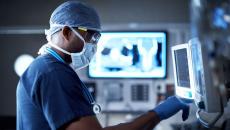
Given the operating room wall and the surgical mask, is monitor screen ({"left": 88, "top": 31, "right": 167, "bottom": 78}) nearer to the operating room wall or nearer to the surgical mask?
the operating room wall

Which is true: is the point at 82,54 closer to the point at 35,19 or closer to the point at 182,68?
the point at 182,68

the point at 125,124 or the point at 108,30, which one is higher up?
the point at 108,30

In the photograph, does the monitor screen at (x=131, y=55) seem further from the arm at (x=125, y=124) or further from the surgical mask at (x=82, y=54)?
the arm at (x=125, y=124)

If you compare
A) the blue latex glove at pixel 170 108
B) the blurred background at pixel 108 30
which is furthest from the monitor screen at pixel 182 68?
the blurred background at pixel 108 30

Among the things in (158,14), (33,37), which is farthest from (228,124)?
(33,37)

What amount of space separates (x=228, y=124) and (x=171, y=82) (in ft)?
5.56

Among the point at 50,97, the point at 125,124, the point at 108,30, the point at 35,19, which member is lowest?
the point at 125,124

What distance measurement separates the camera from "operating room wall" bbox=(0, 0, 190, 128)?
3426 millimetres

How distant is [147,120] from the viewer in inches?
50.6

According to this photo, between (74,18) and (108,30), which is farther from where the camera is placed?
(108,30)

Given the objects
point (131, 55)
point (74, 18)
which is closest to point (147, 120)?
point (74, 18)

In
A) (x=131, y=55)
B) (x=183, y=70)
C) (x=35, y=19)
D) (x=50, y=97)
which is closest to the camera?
(x=50, y=97)

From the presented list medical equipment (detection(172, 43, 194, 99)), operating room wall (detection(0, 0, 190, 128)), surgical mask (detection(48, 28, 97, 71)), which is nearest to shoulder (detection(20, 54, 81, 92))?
surgical mask (detection(48, 28, 97, 71))

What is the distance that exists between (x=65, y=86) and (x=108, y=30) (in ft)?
6.66
